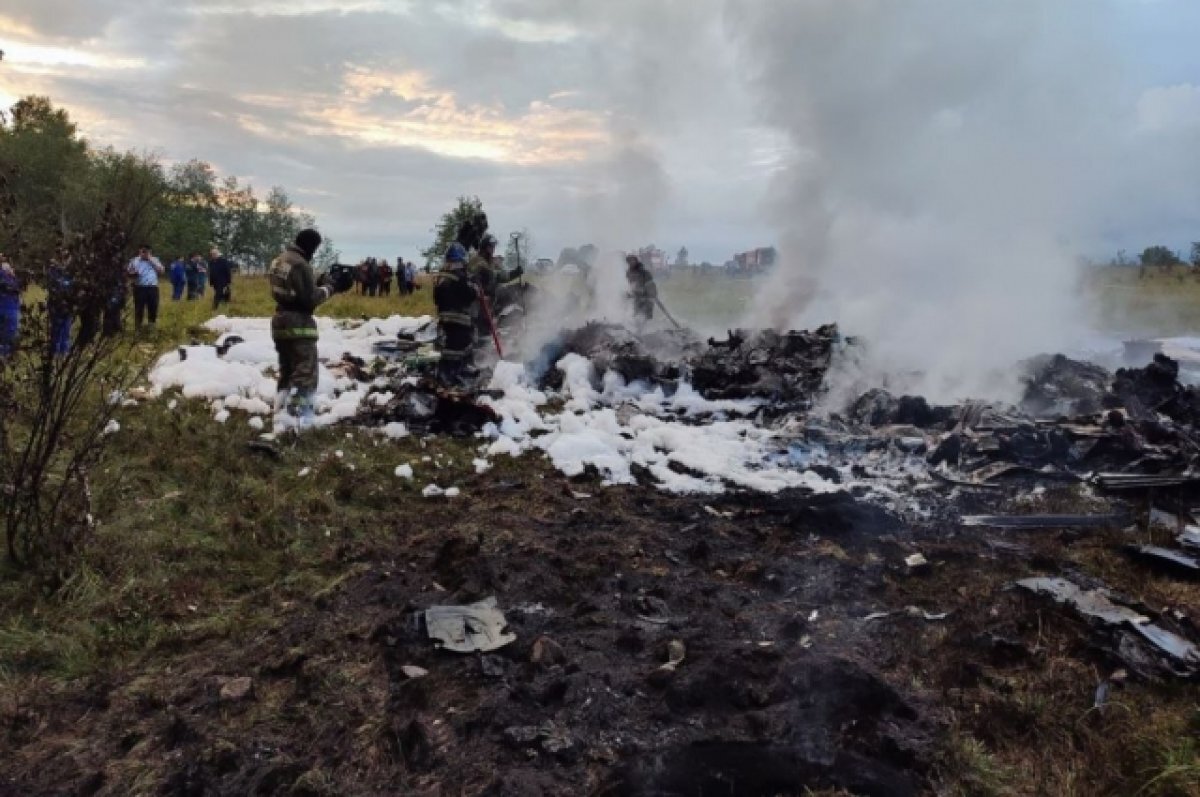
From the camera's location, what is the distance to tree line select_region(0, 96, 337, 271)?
163 inches

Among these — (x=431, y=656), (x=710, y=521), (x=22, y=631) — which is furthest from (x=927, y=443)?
(x=22, y=631)

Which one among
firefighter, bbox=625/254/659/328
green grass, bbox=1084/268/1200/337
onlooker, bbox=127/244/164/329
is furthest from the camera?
green grass, bbox=1084/268/1200/337

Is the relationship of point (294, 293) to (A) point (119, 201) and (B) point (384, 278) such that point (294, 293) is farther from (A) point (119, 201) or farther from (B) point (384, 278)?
(B) point (384, 278)

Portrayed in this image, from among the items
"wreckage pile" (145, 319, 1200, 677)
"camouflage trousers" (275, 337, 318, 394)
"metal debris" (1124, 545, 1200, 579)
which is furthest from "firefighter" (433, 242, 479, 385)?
"metal debris" (1124, 545, 1200, 579)

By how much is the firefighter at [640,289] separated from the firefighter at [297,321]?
843cm

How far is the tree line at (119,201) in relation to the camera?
4.14m

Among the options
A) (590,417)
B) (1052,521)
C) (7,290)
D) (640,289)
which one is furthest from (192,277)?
(1052,521)

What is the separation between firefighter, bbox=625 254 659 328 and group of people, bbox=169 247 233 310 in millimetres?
10394

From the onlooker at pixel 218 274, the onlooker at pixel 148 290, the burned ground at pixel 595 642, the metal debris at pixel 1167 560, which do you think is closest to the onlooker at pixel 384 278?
the onlooker at pixel 218 274

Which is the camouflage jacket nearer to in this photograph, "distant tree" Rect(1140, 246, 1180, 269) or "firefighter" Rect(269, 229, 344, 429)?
"firefighter" Rect(269, 229, 344, 429)

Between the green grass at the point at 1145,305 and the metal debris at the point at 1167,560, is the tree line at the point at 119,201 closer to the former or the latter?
the metal debris at the point at 1167,560

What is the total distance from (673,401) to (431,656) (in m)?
7.30

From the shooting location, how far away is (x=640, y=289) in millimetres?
15453

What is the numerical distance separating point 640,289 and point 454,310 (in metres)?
6.73
